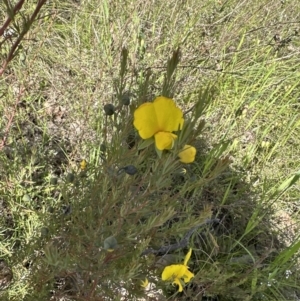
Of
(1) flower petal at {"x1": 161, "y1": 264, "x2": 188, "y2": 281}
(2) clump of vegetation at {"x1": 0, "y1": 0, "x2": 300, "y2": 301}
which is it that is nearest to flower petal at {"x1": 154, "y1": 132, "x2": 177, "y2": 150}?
(2) clump of vegetation at {"x1": 0, "y1": 0, "x2": 300, "y2": 301}

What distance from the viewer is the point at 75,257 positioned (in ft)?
3.37

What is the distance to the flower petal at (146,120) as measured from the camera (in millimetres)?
721

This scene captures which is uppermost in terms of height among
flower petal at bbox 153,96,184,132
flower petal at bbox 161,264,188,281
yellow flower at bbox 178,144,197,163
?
flower petal at bbox 153,96,184,132

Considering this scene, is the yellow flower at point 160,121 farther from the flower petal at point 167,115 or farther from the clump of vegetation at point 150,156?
the clump of vegetation at point 150,156

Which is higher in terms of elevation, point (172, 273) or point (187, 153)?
point (187, 153)

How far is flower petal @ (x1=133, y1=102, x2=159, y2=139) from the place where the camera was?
72cm

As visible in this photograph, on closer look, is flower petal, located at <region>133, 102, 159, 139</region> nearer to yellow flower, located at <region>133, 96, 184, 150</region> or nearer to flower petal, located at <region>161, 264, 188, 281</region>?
yellow flower, located at <region>133, 96, 184, 150</region>

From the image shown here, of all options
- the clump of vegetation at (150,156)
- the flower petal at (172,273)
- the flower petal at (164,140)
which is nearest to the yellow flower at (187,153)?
the flower petal at (164,140)

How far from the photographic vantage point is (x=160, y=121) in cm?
73

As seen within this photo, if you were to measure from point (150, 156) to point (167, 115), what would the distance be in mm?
390

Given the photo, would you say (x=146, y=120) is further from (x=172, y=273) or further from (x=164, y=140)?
(x=172, y=273)

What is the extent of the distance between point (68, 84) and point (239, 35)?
1.05m

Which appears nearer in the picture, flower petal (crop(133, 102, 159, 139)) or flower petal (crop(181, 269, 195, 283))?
flower petal (crop(133, 102, 159, 139))

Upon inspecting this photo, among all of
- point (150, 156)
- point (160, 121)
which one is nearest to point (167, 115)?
point (160, 121)
